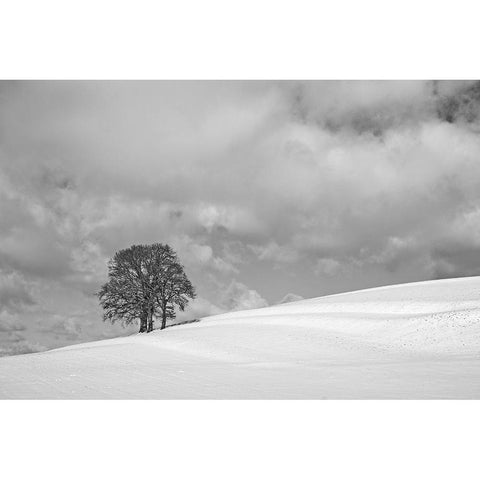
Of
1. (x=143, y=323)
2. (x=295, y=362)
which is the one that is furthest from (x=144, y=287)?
(x=295, y=362)

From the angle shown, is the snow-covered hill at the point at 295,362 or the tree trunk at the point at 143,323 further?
the tree trunk at the point at 143,323

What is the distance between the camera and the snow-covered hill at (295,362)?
12617 mm

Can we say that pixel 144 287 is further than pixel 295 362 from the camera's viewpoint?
Yes

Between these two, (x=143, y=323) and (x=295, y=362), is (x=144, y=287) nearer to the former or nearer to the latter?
(x=143, y=323)

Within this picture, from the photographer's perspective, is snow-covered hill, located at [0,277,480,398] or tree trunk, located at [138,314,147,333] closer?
snow-covered hill, located at [0,277,480,398]

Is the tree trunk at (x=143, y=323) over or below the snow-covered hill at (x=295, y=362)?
over

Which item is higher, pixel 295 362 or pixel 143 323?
pixel 143 323

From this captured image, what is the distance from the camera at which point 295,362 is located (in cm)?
1831

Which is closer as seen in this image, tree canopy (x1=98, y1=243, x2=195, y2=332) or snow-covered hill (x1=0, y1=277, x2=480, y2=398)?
snow-covered hill (x1=0, y1=277, x2=480, y2=398)

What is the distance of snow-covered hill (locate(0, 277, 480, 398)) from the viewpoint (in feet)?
41.4

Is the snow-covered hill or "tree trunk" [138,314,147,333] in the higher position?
"tree trunk" [138,314,147,333]

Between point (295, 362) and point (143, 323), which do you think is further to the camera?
point (143, 323)

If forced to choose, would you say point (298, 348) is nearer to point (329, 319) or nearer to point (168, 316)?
point (329, 319)
